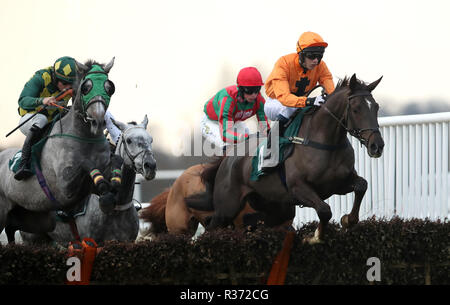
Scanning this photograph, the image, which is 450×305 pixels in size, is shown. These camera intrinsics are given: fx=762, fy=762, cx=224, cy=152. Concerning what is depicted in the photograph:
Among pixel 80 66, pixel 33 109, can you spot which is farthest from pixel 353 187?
pixel 33 109

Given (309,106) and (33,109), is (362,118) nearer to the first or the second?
(309,106)

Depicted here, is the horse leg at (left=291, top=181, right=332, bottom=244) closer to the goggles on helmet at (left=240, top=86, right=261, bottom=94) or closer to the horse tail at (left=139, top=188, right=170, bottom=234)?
the goggles on helmet at (left=240, top=86, right=261, bottom=94)

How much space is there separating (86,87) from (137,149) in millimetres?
607

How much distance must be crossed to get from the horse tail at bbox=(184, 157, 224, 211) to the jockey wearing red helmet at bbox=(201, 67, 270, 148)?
204 millimetres

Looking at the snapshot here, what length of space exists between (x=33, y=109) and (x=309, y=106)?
88.1 inches

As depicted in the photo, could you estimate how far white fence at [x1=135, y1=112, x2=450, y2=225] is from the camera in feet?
24.0

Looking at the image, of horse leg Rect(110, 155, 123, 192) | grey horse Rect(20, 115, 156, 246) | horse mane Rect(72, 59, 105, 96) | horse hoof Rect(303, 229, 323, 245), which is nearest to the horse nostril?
grey horse Rect(20, 115, 156, 246)

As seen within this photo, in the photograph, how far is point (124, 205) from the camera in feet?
20.1

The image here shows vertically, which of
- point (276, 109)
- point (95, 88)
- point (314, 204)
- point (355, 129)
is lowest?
point (314, 204)

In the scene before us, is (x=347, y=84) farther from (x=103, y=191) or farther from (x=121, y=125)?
(x=103, y=191)

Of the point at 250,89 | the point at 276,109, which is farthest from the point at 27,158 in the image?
the point at 276,109

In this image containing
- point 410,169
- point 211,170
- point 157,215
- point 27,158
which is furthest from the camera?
point 410,169

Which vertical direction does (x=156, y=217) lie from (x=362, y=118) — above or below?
below

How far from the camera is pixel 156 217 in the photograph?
7.41 metres
